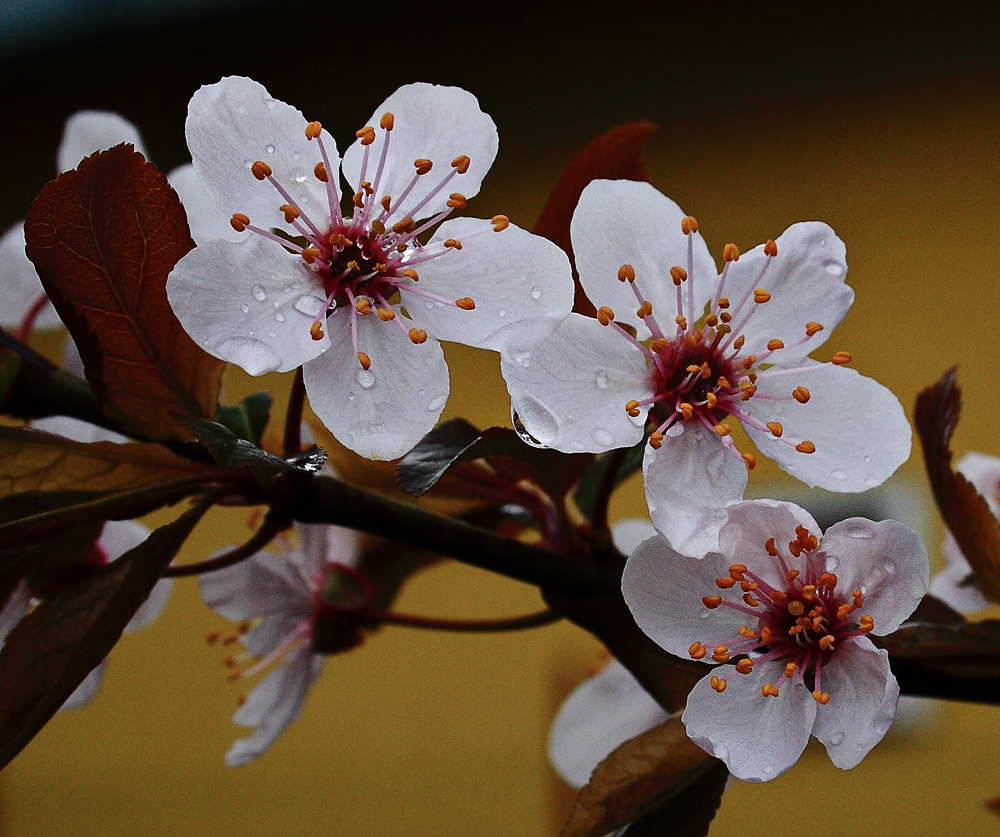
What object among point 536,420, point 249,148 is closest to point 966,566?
point 536,420

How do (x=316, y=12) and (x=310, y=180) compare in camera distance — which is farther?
(x=316, y=12)

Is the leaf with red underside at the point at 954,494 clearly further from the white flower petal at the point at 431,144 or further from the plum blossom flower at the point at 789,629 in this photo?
the white flower petal at the point at 431,144

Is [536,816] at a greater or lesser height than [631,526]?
lesser

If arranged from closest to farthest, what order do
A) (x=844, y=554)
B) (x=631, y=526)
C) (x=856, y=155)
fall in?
(x=844, y=554) → (x=631, y=526) → (x=856, y=155)

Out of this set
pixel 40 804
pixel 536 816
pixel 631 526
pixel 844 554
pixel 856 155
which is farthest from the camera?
pixel 40 804

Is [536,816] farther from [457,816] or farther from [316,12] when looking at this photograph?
[316,12]

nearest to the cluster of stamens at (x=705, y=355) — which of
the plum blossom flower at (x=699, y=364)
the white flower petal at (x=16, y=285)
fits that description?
the plum blossom flower at (x=699, y=364)

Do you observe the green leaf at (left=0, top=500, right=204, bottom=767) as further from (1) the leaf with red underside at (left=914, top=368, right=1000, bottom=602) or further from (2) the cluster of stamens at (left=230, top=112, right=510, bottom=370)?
(1) the leaf with red underside at (left=914, top=368, right=1000, bottom=602)

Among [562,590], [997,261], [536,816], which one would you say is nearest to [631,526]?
[562,590]
